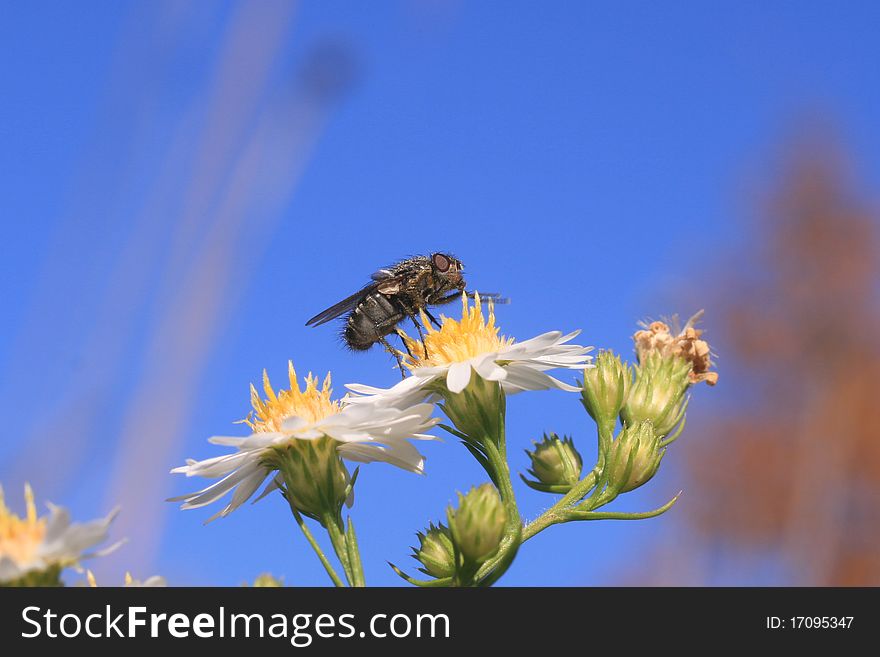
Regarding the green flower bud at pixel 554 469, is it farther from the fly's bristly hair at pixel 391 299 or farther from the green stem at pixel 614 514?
the fly's bristly hair at pixel 391 299

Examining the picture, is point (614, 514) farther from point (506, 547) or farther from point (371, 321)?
point (371, 321)

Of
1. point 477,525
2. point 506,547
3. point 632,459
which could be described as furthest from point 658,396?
point 477,525

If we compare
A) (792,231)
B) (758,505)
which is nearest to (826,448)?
(758,505)

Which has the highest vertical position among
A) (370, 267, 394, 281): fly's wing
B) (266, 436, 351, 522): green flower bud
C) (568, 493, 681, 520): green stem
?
(370, 267, 394, 281): fly's wing

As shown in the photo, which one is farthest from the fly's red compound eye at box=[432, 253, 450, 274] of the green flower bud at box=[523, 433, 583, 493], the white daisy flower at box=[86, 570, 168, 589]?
the white daisy flower at box=[86, 570, 168, 589]

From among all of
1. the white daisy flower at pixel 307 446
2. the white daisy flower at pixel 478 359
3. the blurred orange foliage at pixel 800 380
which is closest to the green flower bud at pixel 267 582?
the white daisy flower at pixel 307 446

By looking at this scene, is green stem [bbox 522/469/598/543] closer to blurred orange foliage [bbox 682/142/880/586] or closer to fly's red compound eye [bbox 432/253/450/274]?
fly's red compound eye [bbox 432/253/450/274]
